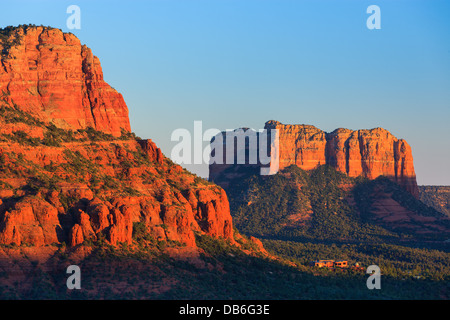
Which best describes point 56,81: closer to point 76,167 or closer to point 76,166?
point 76,166

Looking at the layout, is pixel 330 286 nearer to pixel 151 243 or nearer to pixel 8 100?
pixel 151 243

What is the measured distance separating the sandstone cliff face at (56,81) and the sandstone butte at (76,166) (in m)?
0.14

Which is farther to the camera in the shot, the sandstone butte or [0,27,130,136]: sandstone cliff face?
[0,27,130,136]: sandstone cliff face

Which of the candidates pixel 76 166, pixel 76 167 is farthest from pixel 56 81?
pixel 76 167

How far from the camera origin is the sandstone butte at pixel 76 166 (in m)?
140

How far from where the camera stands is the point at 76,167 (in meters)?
152

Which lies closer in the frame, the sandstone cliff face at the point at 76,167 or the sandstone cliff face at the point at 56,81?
the sandstone cliff face at the point at 76,167

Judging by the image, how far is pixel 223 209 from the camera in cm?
16812

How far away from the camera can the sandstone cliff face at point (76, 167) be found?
140 m

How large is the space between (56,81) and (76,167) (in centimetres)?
1715

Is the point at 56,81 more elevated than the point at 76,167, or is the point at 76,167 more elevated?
the point at 56,81

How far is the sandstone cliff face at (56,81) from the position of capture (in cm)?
15975

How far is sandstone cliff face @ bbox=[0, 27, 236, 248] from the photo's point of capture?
140 metres

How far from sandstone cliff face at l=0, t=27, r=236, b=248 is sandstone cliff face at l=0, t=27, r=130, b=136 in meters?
0.14
